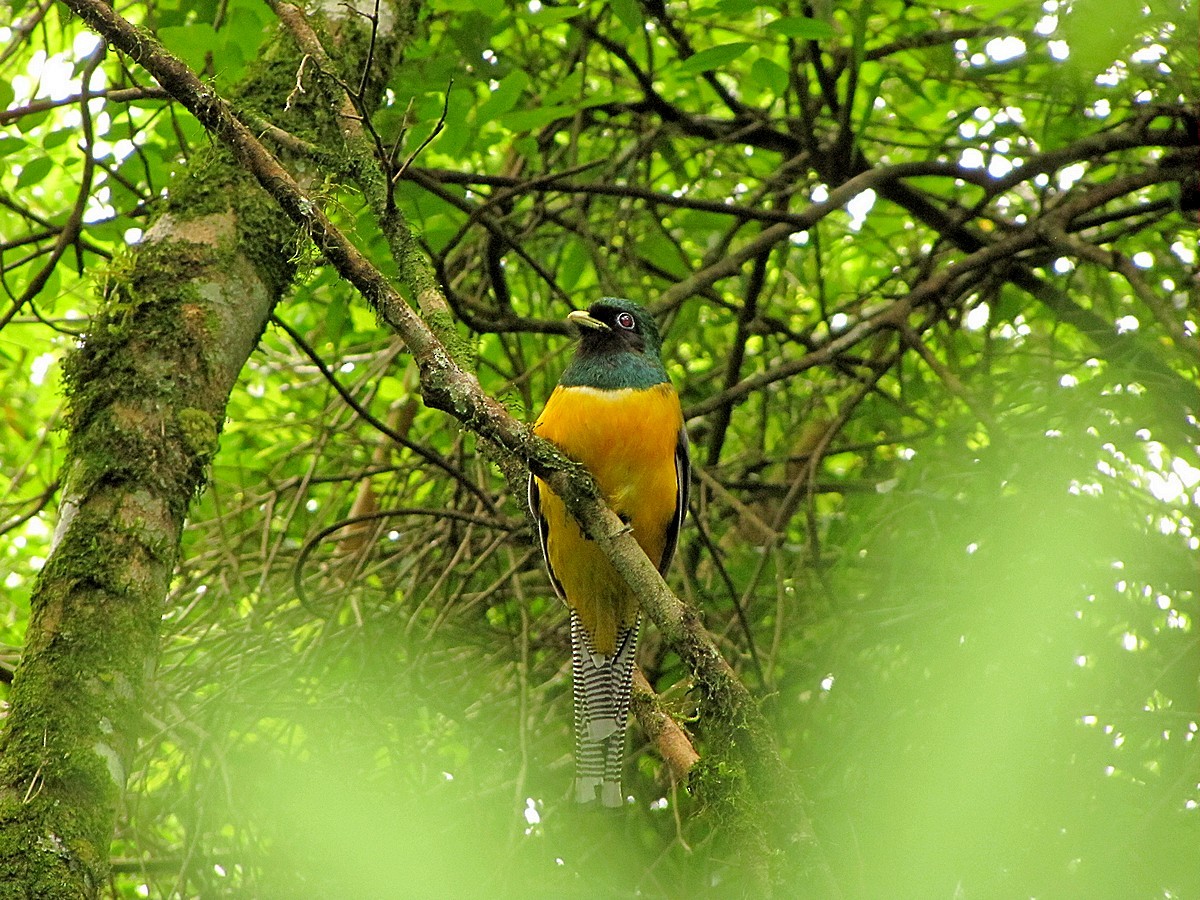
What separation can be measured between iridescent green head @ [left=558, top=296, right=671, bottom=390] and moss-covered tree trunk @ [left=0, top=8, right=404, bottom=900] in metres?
1.01

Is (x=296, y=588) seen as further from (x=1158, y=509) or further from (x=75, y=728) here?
(x=1158, y=509)

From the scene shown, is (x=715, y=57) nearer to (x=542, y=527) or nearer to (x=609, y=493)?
(x=609, y=493)

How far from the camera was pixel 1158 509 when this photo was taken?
140 inches

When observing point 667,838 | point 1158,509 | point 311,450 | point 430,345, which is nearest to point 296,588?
point 311,450

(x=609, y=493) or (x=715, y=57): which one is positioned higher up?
(x=715, y=57)

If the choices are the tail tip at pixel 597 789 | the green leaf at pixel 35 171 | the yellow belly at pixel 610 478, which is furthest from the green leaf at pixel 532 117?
the tail tip at pixel 597 789

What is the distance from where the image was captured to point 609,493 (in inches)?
151

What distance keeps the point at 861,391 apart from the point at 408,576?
1837mm

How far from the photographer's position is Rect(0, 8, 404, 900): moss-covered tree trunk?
2.42m

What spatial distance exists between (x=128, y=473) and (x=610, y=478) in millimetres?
1460

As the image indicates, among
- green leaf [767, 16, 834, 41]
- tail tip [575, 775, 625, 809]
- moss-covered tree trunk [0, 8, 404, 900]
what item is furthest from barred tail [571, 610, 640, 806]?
green leaf [767, 16, 834, 41]

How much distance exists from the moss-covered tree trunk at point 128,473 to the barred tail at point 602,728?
1397 mm

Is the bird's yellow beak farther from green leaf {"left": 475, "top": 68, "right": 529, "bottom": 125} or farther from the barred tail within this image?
the barred tail

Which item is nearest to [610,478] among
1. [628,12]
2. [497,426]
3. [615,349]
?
[615,349]
